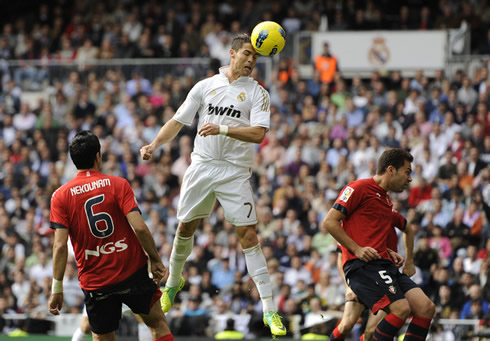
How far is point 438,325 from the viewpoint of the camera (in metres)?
13.7

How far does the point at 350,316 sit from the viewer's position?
10.0 m

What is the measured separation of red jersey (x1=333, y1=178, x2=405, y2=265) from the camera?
346 inches

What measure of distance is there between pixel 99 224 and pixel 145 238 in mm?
440

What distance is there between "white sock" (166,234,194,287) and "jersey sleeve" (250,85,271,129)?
1.56 meters

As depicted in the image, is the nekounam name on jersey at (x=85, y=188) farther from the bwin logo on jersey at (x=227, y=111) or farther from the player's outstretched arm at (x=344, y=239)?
the player's outstretched arm at (x=344, y=239)

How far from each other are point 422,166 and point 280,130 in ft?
10.6

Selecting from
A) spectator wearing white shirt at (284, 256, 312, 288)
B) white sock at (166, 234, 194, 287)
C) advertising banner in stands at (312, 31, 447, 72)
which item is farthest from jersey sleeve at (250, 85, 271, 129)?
advertising banner in stands at (312, 31, 447, 72)

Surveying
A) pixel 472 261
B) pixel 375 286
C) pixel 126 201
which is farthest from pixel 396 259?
pixel 472 261

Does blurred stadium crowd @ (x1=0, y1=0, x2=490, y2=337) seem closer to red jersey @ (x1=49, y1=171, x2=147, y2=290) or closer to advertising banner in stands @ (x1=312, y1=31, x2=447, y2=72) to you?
advertising banner in stands @ (x1=312, y1=31, x2=447, y2=72)

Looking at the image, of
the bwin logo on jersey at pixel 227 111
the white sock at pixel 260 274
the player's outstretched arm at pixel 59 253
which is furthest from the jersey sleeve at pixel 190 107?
the player's outstretched arm at pixel 59 253

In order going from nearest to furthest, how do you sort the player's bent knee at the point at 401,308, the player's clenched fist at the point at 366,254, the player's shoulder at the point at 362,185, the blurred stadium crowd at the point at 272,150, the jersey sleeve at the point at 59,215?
the jersey sleeve at the point at 59,215, the player's bent knee at the point at 401,308, the player's clenched fist at the point at 366,254, the player's shoulder at the point at 362,185, the blurred stadium crowd at the point at 272,150

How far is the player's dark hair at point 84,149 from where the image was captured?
8.09 m

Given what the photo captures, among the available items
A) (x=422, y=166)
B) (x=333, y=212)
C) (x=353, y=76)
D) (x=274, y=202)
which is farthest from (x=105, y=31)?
(x=333, y=212)

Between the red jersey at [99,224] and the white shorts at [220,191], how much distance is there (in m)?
1.59
